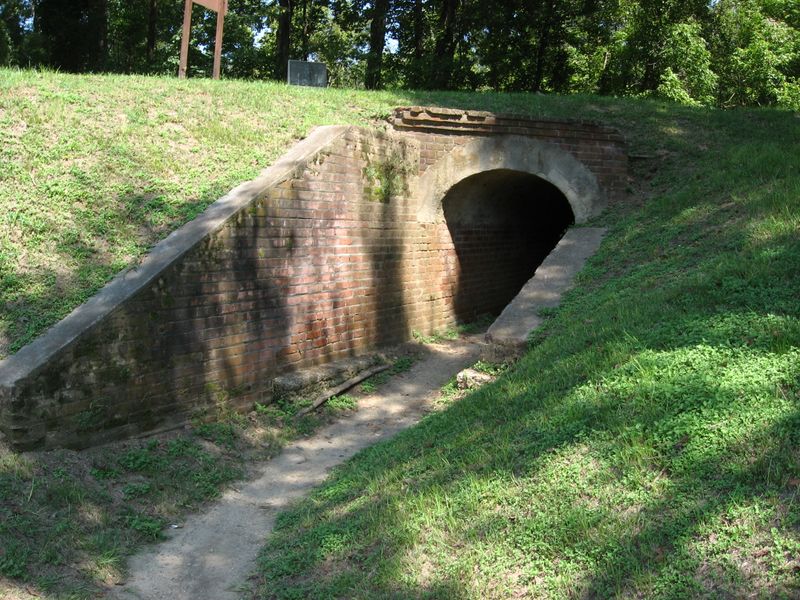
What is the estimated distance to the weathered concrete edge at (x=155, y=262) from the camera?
17.9 ft

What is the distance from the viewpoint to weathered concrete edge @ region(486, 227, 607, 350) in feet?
25.9

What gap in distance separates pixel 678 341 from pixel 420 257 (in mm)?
5846

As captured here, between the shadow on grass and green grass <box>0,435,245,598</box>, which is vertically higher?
the shadow on grass

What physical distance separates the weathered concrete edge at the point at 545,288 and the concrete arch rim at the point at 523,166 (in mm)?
730

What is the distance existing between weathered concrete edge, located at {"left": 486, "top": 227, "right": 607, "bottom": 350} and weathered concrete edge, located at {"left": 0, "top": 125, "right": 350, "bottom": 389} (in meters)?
2.90

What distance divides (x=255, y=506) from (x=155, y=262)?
2.37 meters

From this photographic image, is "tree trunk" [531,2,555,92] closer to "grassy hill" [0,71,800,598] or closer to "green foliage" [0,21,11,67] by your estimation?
"grassy hill" [0,71,800,598]

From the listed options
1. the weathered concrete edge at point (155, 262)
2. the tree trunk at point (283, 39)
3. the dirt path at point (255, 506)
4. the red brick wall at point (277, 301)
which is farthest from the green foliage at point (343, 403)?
the tree trunk at point (283, 39)

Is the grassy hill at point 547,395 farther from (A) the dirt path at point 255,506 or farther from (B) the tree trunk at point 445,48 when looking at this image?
(B) the tree trunk at point 445,48

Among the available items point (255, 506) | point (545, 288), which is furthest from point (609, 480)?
point (545, 288)

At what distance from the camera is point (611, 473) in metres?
→ 3.86

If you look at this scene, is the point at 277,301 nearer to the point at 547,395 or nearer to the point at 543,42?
the point at 547,395

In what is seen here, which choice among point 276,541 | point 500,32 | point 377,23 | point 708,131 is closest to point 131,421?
point 276,541

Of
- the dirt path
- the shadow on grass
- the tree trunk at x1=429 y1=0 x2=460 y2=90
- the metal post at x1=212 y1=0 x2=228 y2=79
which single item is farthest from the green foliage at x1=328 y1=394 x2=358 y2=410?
the tree trunk at x1=429 y1=0 x2=460 y2=90
